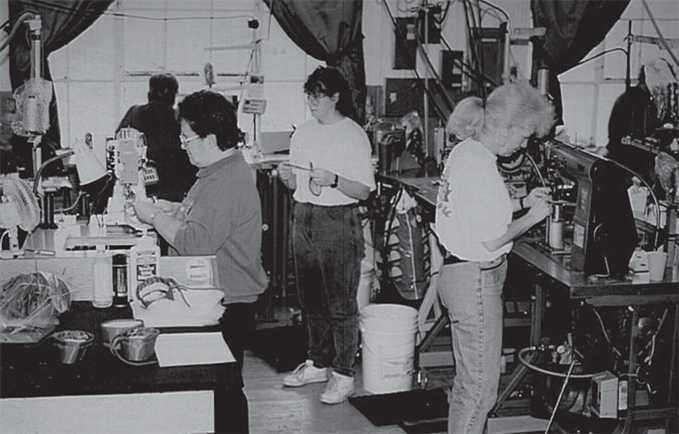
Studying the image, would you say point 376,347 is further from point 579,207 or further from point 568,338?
point 579,207

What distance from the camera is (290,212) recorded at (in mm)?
5789

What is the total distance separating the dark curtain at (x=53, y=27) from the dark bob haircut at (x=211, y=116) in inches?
119

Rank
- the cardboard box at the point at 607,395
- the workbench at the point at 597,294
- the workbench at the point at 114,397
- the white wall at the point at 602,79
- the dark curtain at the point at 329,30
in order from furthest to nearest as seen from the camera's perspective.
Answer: the white wall at the point at 602,79 < the dark curtain at the point at 329,30 < the cardboard box at the point at 607,395 < the workbench at the point at 597,294 < the workbench at the point at 114,397

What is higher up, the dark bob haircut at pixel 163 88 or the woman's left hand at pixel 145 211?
the dark bob haircut at pixel 163 88

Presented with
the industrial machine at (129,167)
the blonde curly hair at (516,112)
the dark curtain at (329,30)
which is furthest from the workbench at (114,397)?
the dark curtain at (329,30)

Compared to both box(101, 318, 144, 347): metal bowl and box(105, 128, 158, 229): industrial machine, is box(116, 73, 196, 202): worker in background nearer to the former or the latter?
box(105, 128, 158, 229): industrial machine

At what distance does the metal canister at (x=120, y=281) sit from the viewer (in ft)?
9.33

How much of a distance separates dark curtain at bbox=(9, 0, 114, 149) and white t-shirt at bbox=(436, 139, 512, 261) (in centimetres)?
355

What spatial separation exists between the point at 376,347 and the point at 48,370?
2.14m

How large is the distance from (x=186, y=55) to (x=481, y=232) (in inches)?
148

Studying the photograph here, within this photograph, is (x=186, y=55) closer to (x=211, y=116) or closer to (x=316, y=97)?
(x=316, y=97)

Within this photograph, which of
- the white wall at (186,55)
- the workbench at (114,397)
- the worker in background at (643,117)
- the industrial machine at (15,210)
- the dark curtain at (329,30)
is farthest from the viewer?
the dark curtain at (329,30)

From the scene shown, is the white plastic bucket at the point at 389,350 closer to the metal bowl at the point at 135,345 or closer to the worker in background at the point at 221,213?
the worker in background at the point at 221,213

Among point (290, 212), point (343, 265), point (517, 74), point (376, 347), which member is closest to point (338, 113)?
point (343, 265)
